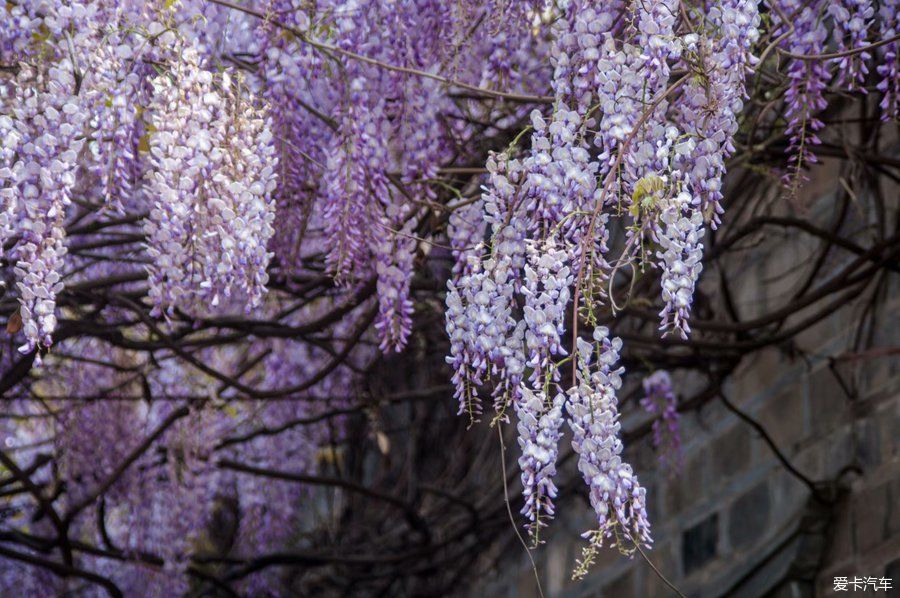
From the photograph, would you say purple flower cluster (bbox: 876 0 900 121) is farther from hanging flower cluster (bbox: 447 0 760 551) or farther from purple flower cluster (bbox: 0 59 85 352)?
purple flower cluster (bbox: 0 59 85 352)

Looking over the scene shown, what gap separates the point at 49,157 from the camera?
2650 millimetres

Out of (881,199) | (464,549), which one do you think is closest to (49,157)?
(881,199)

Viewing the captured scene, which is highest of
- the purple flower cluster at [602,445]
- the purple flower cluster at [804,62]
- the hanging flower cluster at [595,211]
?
the purple flower cluster at [804,62]

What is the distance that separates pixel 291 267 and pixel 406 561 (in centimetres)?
244

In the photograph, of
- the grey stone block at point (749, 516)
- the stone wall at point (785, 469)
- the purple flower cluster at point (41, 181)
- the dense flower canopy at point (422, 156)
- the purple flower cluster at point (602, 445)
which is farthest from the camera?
the grey stone block at point (749, 516)

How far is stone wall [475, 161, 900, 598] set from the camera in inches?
156

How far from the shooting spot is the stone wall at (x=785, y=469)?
3.96 meters

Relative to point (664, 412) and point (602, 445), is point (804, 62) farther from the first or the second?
point (664, 412)

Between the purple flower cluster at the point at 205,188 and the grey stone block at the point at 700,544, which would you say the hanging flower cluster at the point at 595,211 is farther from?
the grey stone block at the point at 700,544

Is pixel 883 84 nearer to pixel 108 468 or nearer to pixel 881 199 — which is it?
pixel 881 199

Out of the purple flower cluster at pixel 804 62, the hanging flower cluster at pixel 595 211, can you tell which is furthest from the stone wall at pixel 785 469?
the hanging flower cluster at pixel 595 211

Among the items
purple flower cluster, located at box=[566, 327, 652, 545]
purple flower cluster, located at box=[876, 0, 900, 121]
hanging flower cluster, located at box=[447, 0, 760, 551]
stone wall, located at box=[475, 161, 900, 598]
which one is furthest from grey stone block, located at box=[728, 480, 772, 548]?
purple flower cluster, located at box=[566, 327, 652, 545]

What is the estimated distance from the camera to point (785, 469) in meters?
4.32

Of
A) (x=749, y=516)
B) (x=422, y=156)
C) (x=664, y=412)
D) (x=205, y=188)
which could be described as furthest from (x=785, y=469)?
(x=205, y=188)
